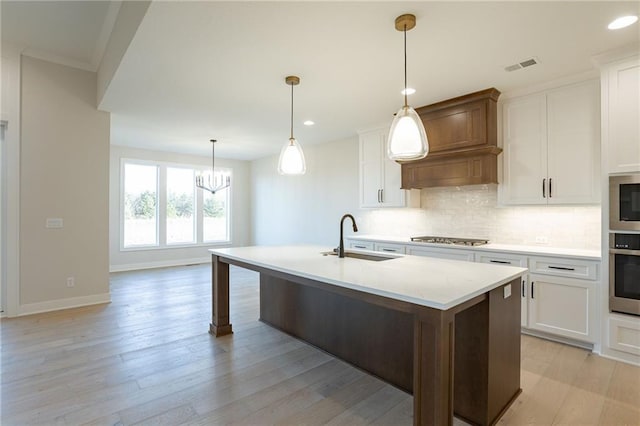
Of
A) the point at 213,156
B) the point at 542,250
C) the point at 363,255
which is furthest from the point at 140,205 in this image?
the point at 542,250

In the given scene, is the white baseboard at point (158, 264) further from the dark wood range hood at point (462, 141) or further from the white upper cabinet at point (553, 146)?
the white upper cabinet at point (553, 146)

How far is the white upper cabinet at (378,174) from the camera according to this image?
15.5ft

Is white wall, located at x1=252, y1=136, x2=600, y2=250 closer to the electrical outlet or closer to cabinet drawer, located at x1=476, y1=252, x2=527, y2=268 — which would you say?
the electrical outlet

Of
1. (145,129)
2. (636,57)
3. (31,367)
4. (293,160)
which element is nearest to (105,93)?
(145,129)

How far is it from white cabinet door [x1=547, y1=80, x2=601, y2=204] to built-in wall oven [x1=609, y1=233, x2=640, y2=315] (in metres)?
0.51

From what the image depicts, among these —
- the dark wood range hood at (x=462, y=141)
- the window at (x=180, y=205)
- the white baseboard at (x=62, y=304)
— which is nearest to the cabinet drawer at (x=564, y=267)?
the dark wood range hood at (x=462, y=141)

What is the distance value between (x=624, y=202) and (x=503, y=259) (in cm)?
108

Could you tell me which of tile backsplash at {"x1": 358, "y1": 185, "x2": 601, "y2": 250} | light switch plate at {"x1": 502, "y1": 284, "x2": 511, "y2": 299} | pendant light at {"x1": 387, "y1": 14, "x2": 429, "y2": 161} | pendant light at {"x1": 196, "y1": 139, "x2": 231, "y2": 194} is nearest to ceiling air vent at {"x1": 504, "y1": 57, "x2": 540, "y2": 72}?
tile backsplash at {"x1": 358, "y1": 185, "x2": 601, "y2": 250}

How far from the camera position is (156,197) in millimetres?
7250

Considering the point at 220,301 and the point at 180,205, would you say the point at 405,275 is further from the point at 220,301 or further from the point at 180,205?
the point at 180,205

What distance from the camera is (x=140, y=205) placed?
7.04 meters

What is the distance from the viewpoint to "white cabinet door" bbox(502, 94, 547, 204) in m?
3.40

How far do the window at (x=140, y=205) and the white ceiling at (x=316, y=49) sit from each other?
8.43 feet

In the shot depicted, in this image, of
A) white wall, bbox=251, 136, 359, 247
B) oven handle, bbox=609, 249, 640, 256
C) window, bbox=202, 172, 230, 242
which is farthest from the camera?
window, bbox=202, 172, 230, 242
